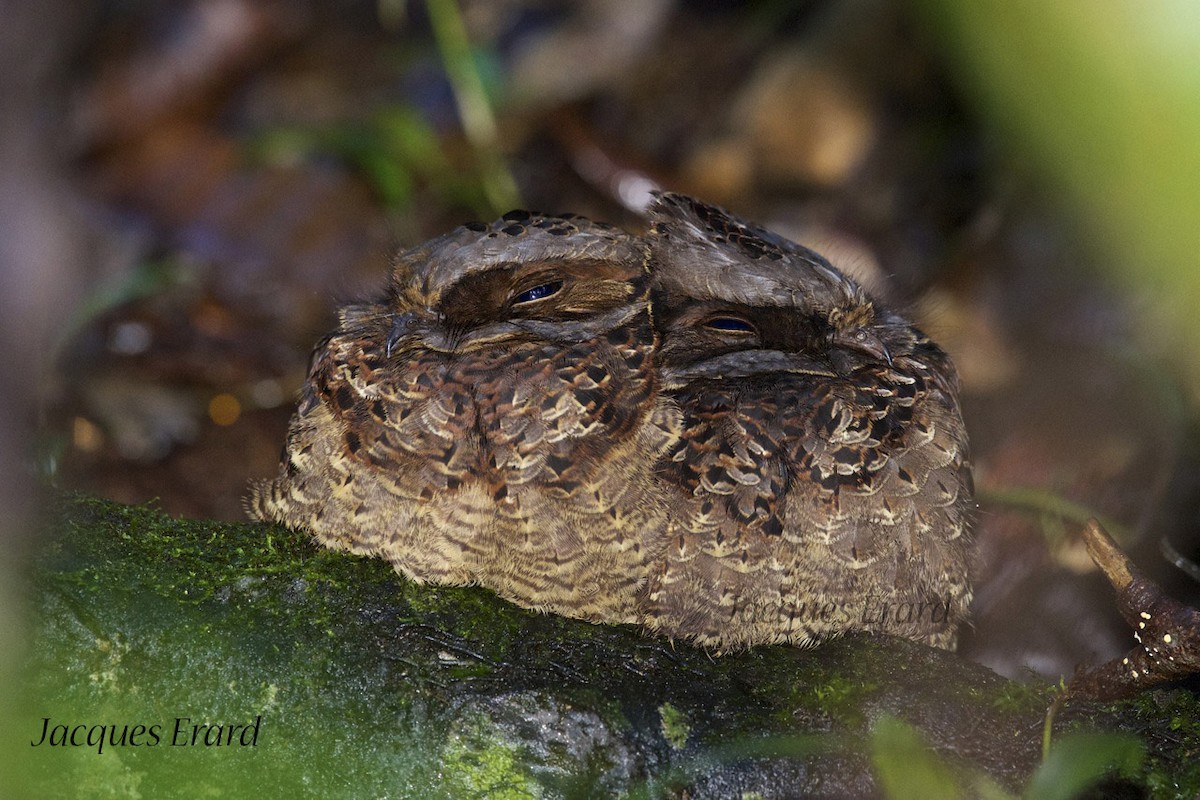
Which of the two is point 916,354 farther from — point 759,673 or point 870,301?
point 759,673

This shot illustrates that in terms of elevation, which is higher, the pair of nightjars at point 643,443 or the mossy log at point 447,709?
the pair of nightjars at point 643,443

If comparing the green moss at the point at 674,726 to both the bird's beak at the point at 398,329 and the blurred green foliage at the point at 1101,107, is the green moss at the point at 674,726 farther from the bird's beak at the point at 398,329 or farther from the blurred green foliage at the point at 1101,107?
the blurred green foliage at the point at 1101,107

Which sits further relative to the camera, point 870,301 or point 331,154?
point 331,154

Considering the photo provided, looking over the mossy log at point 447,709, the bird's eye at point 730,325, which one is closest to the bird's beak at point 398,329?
the mossy log at point 447,709

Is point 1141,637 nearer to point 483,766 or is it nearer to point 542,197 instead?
point 483,766

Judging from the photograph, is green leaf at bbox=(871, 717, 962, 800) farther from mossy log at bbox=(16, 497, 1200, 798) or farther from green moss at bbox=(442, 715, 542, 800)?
green moss at bbox=(442, 715, 542, 800)

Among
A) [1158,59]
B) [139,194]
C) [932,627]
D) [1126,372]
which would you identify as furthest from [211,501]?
[1158,59]

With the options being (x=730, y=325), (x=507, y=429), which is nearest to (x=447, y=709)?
(x=507, y=429)
